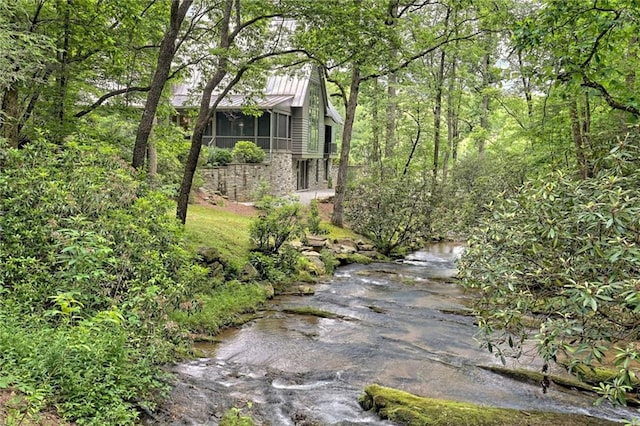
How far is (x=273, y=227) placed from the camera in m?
12.2

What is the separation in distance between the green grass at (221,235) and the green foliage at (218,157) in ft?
24.8

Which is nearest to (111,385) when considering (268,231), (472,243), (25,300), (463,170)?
(25,300)

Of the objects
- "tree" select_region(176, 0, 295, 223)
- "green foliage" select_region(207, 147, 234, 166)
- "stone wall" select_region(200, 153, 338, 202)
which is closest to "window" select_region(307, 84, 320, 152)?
"stone wall" select_region(200, 153, 338, 202)

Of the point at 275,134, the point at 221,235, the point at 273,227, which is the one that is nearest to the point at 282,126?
the point at 275,134

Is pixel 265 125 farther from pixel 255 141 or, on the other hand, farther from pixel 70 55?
pixel 70 55

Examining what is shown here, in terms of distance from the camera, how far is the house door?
1281 inches

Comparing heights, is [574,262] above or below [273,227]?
above

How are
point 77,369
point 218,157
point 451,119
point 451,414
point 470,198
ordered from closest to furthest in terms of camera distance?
1. point 77,369
2. point 451,414
3. point 470,198
4. point 218,157
5. point 451,119

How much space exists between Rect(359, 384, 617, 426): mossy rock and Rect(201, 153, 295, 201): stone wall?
56.0ft

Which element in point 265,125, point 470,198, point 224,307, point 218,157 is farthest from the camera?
point 265,125

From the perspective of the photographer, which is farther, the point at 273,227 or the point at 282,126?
the point at 282,126

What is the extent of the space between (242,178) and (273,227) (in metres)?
12.0

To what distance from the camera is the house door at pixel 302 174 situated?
32544mm

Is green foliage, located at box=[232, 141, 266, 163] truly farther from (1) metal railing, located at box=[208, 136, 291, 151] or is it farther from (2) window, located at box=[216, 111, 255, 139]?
(2) window, located at box=[216, 111, 255, 139]
